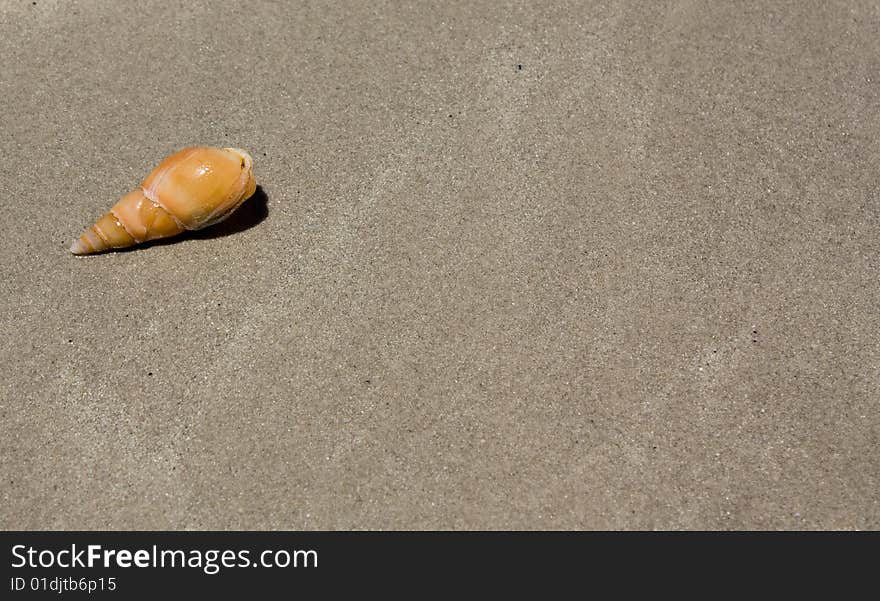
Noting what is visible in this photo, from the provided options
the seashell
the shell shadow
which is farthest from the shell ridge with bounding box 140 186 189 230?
the shell shadow

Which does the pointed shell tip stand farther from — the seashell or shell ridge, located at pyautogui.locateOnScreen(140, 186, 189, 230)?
shell ridge, located at pyautogui.locateOnScreen(140, 186, 189, 230)

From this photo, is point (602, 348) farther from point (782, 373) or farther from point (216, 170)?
point (216, 170)

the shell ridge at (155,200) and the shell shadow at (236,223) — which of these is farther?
the shell shadow at (236,223)

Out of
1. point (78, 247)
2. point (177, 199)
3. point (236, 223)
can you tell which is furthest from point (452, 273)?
point (78, 247)

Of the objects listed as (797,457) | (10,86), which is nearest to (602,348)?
(797,457)

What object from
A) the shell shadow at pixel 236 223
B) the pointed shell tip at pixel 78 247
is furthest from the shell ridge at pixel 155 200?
the pointed shell tip at pixel 78 247

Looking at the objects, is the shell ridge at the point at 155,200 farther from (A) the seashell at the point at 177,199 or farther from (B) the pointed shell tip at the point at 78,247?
(B) the pointed shell tip at the point at 78,247

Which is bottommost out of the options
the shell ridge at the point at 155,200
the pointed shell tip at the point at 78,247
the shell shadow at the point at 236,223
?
the pointed shell tip at the point at 78,247
